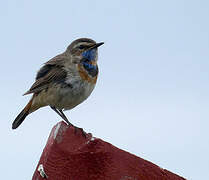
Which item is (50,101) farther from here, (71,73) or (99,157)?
(99,157)

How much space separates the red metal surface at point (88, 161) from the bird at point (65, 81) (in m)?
2.94

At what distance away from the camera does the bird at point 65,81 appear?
7.55 meters

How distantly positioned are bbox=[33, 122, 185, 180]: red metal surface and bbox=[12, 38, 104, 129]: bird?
2.94 m

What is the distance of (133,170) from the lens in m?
4.25

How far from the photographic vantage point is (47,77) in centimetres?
781

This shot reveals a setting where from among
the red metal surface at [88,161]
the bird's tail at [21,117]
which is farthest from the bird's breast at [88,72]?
the red metal surface at [88,161]

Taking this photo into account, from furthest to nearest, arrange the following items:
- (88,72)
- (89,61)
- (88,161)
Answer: (89,61) < (88,72) < (88,161)

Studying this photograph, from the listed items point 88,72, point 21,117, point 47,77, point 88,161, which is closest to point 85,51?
point 88,72

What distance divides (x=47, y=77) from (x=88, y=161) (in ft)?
12.4

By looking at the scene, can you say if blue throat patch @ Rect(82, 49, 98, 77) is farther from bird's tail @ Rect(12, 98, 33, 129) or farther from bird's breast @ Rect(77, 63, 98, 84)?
bird's tail @ Rect(12, 98, 33, 129)

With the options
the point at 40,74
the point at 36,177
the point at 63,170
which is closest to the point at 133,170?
the point at 63,170

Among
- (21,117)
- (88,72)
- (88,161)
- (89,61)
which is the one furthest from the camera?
(21,117)

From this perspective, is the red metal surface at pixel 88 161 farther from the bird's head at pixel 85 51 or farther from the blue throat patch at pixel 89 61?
the bird's head at pixel 85 51

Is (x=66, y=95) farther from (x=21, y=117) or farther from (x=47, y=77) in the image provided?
(x=21, y=117)
